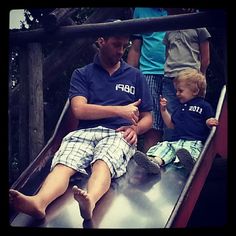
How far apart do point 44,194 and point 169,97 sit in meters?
0.66

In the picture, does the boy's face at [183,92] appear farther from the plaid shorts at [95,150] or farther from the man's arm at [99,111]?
the plaid shorts at [95,150]

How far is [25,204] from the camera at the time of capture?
1.86 m

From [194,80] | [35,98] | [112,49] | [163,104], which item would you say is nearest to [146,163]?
[163,104]

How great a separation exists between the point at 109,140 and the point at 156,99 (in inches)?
10.4

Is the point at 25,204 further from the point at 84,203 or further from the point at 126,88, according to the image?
the point at 126,88

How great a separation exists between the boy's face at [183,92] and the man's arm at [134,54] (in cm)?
20

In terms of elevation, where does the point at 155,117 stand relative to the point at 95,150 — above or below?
above

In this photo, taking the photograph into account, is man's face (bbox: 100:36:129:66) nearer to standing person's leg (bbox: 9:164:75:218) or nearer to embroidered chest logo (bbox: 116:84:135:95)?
embroidered chest logo (bbox: 116:84:135:95)

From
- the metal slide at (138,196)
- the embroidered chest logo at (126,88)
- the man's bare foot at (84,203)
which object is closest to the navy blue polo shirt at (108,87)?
the embroidered chest logo at (126,88)

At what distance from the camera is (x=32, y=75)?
2.35 meters

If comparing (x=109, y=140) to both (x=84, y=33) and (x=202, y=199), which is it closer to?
(x=84, y=33)

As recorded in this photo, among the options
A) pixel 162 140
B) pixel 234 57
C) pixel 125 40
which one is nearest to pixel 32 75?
pixel 125 40

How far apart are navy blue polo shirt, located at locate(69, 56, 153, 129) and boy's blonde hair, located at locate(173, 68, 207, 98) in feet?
0.49

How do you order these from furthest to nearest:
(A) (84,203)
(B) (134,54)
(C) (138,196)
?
(B) (134,54)
(C) (138,196)
(A) (84,203)
